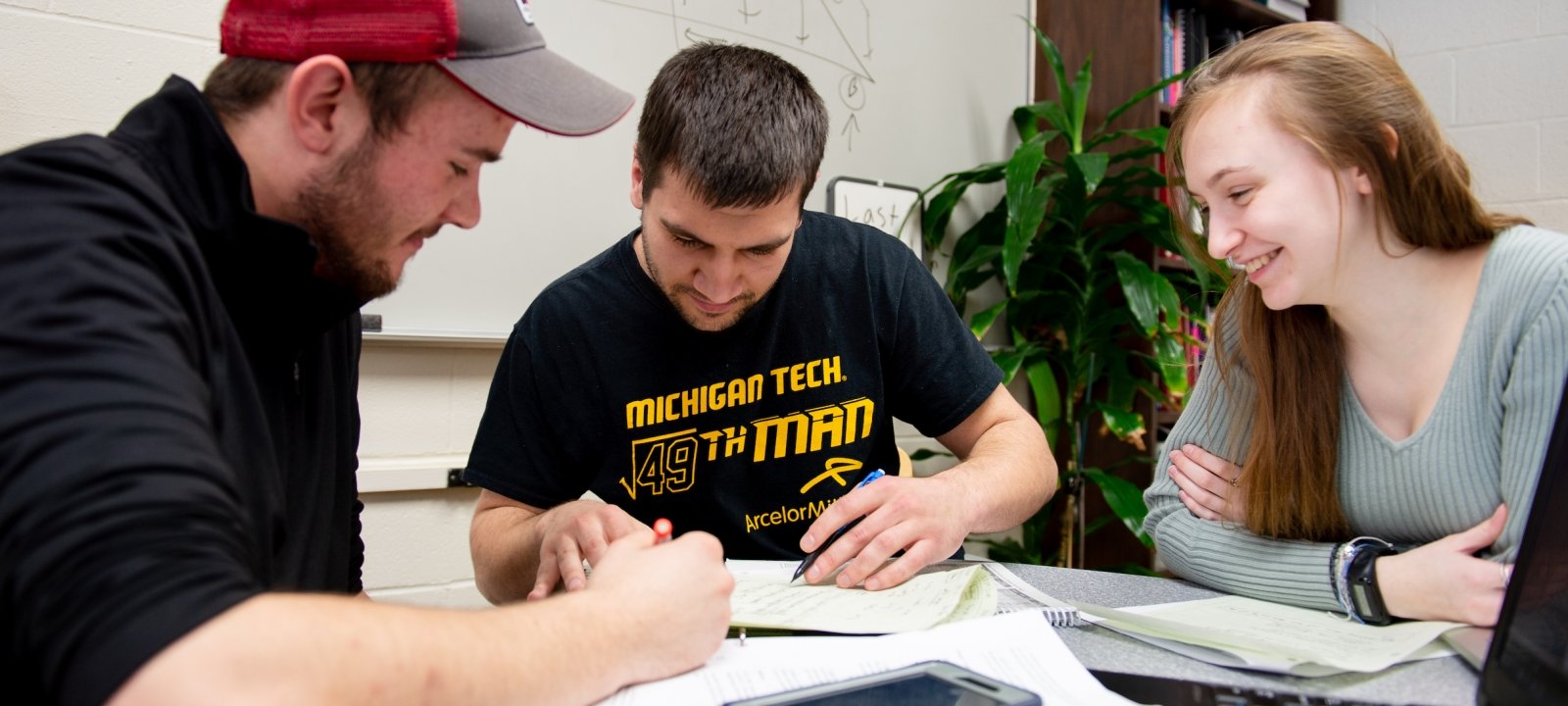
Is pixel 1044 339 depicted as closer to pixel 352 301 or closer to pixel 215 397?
pixel 352 301

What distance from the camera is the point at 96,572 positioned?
1.52 feet

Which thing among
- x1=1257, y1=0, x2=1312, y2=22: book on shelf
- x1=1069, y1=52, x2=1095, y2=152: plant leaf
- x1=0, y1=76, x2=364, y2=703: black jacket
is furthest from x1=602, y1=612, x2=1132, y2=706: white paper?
x1=1257, y1=0, x2=1312, y2=22: book on shelf

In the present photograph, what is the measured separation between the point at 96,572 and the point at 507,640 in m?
0.22

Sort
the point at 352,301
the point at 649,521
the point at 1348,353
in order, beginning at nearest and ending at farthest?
the point at 352,301 → the point at 1348,353 → the point at 649,521

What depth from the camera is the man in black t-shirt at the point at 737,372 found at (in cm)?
113

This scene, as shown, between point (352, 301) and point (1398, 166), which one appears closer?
point (352, 301)

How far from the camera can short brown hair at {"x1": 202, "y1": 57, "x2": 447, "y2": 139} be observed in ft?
2.44

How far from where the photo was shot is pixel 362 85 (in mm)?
744

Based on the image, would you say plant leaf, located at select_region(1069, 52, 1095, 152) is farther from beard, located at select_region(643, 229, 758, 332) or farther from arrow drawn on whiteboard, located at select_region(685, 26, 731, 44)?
beard, located at select_region(643, 229, 758, 332)

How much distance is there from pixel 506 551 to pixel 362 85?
1.96 feet

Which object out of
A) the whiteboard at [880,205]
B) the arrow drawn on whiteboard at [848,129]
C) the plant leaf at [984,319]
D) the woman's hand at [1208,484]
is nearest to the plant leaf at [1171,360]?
the plant leaf at [984,319]

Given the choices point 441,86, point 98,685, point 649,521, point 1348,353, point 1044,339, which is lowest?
point 1044,339

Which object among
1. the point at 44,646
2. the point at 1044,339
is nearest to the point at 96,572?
the point at 44,646

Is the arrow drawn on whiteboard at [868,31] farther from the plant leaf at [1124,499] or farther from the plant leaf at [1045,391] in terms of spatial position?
the plant leaf at [1124,499]
